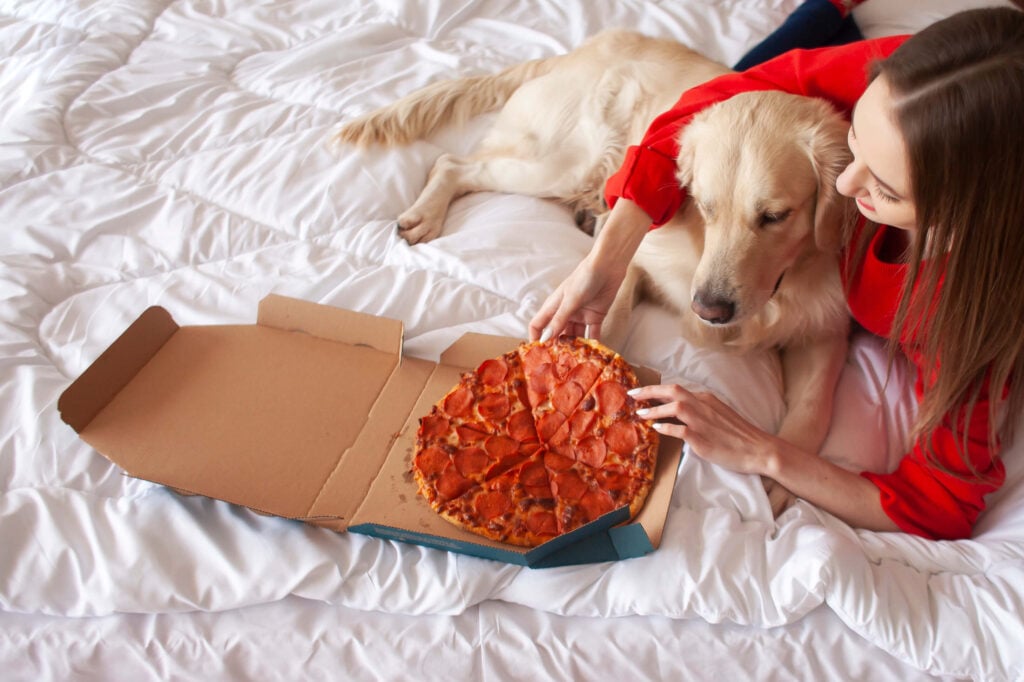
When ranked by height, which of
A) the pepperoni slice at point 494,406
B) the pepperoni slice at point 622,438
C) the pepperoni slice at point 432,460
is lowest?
the pepperoni slice at point 432,460

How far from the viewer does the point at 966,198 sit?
976 mm

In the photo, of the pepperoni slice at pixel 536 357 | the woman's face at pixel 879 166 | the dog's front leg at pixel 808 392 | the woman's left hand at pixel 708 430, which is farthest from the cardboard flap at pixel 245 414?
the woman's face at pixel 879 166

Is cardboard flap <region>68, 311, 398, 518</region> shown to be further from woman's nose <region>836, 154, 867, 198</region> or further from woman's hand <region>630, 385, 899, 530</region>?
woman's nose <region>836, 154, 867, 198</region>

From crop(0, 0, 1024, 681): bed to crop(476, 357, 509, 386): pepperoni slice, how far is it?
0.16 metres

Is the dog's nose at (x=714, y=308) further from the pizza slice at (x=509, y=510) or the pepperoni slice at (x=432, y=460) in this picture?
the pepperoni slice at (x=432, y=460)

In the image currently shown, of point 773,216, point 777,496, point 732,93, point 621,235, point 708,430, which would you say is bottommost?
point 777,496

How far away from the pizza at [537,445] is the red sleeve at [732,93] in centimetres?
34

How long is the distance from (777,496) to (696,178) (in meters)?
0.58

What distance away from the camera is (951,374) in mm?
1118

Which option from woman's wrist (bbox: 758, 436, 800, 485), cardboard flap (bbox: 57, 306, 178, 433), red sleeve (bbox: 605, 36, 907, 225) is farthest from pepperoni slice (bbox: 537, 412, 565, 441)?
cardboard flap (bbox: 57, 306, 178, 433)

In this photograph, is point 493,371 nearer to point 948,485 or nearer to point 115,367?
point 115,367

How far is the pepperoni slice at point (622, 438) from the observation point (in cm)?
119

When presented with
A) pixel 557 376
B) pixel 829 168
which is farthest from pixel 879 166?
pixel 557 376

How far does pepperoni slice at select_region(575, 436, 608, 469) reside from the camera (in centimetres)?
120
